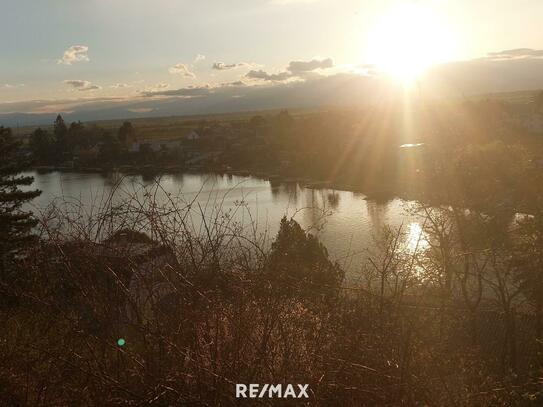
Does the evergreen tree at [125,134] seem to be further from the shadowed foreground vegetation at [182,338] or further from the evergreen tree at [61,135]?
the shadowed foreground vegetation at [182,338]

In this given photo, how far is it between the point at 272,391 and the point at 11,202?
9.89 metres

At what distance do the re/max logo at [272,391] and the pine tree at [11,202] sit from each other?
26.2 ft

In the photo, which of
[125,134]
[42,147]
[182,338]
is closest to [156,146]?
[125,134]

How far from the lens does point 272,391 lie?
6.15 feet

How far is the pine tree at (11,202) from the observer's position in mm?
9114

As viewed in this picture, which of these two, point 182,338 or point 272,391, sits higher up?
point 182,338

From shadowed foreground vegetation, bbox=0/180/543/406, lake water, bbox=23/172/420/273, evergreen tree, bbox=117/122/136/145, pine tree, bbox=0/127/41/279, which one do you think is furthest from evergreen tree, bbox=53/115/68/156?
shadowed foreground vegetation, bbox=0/180/543/406

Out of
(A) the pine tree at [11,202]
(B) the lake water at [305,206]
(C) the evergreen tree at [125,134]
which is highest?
(C) the evergreen tree at [125,134]

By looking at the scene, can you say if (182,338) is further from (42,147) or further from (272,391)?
(42,147)

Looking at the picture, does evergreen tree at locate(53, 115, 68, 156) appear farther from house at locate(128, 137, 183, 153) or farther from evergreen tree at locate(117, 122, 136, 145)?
house at locate(128, 137, 183, 153)

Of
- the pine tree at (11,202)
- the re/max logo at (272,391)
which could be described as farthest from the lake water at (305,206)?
the re/max logo at (272,391)

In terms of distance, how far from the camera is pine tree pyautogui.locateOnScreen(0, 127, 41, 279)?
9114 mm

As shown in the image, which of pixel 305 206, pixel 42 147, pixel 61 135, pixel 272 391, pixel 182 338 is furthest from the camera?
pixel 61 135

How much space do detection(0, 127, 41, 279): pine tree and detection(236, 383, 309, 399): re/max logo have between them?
314 inches
